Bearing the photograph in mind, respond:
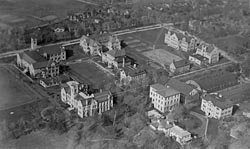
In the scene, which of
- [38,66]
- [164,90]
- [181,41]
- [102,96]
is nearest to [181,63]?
[181,41]

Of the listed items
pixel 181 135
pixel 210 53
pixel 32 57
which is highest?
pixel 32 57

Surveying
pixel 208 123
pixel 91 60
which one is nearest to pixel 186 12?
pixel 91 60

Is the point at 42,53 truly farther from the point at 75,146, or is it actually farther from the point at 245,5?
the point at 245,5

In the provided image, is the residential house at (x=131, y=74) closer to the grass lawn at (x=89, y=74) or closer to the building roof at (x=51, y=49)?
the grass lawn at (x=89, y=74)

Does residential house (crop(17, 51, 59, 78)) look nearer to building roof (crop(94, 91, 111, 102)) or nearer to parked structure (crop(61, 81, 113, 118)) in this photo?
parked structure (crop(61, 81, 113, 118))

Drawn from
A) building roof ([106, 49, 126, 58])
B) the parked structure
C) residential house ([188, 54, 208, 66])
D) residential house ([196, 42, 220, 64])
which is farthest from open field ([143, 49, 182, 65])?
the parked structure

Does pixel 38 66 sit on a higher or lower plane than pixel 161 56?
higher

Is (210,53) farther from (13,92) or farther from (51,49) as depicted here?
(13,92)
